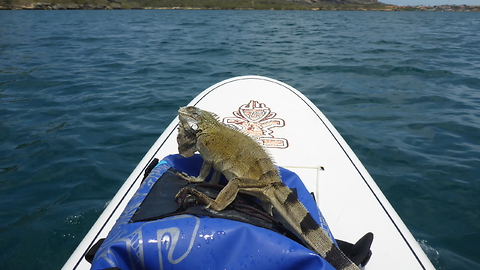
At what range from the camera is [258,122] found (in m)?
5.49

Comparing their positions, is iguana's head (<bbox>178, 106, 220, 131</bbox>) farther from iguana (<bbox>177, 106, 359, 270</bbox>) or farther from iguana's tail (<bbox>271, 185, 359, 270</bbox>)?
iguana's tail (<bbox>271, 185, 359, 270</bbox>)

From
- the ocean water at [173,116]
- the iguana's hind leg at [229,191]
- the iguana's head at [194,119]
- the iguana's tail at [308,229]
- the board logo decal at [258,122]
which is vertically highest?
the iguana's head at [194,119]

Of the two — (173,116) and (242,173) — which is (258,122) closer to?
(242,173)

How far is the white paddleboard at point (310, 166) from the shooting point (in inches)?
115

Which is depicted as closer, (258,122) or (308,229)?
(308,229)

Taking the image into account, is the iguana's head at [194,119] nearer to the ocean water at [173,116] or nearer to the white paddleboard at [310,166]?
the white paddleboard at [310,166]

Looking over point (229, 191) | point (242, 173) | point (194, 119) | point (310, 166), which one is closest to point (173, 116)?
point (310, 166)

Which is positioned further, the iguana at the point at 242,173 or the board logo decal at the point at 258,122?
the board logo decal at the point at 258,122

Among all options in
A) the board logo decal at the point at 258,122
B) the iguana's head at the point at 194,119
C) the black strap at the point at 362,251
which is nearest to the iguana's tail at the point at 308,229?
the black strap at the point at 362,251

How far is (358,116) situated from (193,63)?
8.14 meters

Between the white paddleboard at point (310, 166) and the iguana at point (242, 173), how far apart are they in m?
0.91

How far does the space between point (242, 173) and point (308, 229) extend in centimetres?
73

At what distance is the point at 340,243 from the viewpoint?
2.51 m

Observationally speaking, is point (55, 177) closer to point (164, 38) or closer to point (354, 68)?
point (354, 68)
